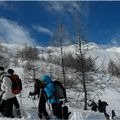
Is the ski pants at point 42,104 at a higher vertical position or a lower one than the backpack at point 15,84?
lower

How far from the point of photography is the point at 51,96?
1024 cm

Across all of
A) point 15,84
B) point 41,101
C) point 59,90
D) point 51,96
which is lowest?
point 41,101

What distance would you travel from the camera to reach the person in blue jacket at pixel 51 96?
33.5 feet

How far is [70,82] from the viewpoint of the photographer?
2902 cm

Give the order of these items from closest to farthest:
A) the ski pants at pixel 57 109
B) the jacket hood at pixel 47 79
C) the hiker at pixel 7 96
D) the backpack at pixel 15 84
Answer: the jacket hood at pixel 47 79, the ski pants at pixel 57 109, the hiker at pixel 7 96, the backpack at pixel 15 84

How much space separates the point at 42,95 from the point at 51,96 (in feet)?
1.38

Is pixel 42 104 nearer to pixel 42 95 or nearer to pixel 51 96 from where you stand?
pixel 42 95

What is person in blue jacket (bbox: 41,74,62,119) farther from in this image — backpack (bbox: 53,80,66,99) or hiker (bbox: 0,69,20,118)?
hiker (bbox: 0,69,20,118)

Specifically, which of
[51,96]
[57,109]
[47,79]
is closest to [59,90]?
[51,96]

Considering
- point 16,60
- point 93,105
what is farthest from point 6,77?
point 16,60

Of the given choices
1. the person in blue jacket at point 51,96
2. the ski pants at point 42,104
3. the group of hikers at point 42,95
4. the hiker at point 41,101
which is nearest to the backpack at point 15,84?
the group of hikers at point 42,95

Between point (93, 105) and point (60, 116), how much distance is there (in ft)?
37.9

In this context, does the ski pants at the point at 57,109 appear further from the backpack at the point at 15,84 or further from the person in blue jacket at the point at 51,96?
the backpack at the point at 15,84

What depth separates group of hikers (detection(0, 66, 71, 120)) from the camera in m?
10.3
